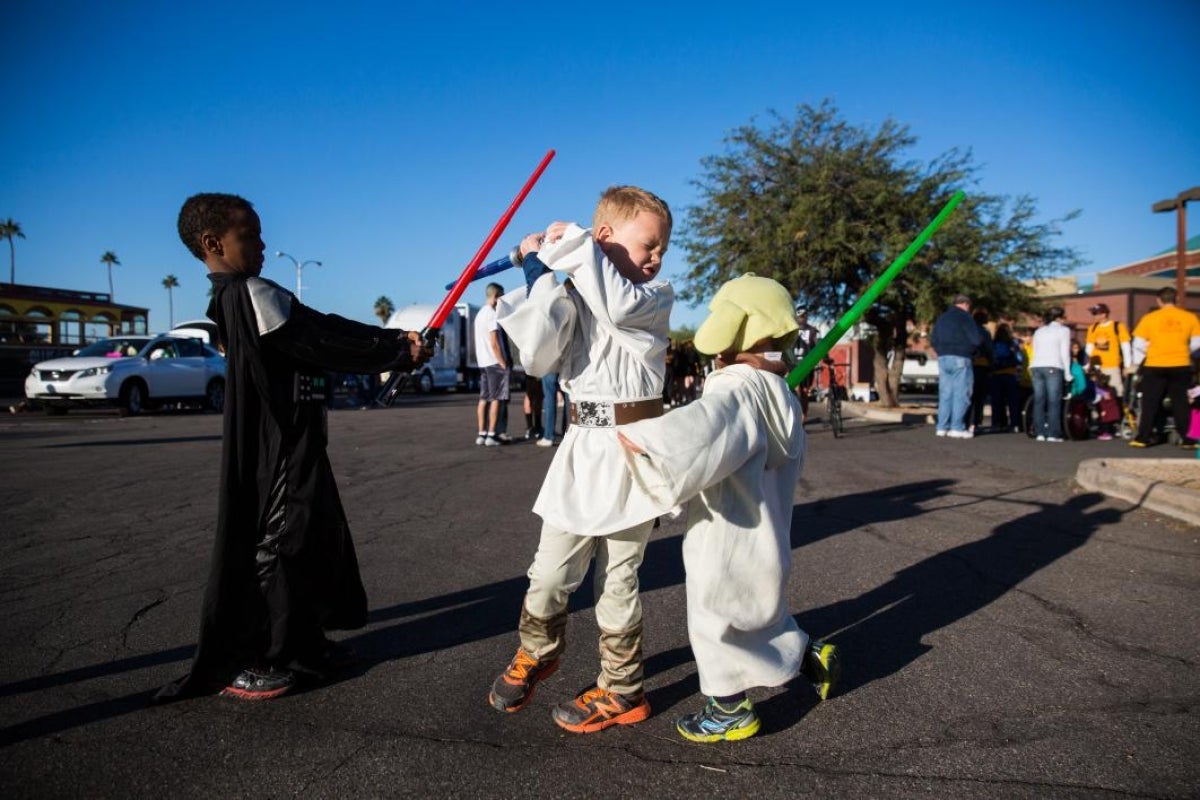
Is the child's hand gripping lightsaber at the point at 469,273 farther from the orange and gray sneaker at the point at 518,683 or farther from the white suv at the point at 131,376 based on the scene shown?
the white suv at the point at 131,376

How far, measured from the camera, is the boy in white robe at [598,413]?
2.38 meters

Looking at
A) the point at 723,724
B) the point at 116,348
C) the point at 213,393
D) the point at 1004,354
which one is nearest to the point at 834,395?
the point at 1004,354

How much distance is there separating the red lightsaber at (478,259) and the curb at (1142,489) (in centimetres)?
521

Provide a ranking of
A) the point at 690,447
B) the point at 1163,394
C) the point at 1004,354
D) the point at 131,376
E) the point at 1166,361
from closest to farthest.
Result: the point at 690,447 < the point at 1166,361 < the point at 1163,394 < the point at 1004,354 < the point at 131,376

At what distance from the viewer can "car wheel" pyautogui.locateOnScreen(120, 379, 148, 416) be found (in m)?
15.7

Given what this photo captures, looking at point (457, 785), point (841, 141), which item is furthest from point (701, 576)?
point (841, 141)

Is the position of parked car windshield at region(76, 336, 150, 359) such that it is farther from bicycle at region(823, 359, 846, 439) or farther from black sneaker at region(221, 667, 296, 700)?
black sneaker at region(221, 667, 296, 700)

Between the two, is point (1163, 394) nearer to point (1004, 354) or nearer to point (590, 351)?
point (1004, 354)

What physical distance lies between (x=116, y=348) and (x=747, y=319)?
59.1 ft

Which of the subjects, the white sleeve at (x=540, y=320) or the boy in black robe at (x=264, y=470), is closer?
the white sleeve at (x=540, y=320)

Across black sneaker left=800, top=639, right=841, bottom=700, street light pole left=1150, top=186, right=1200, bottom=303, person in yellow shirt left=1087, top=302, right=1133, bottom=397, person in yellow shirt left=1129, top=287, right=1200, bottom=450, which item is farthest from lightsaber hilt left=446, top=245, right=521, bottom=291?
street light pole left=1150, top=186, right=1200, bottom=303

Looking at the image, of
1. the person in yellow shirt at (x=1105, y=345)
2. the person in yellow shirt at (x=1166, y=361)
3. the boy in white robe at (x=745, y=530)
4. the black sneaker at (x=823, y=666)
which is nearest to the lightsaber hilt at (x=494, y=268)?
the boy in white robe at (x=745, y=530)

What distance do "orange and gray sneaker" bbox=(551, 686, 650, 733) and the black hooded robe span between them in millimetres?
998

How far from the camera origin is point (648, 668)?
297 centimetres
